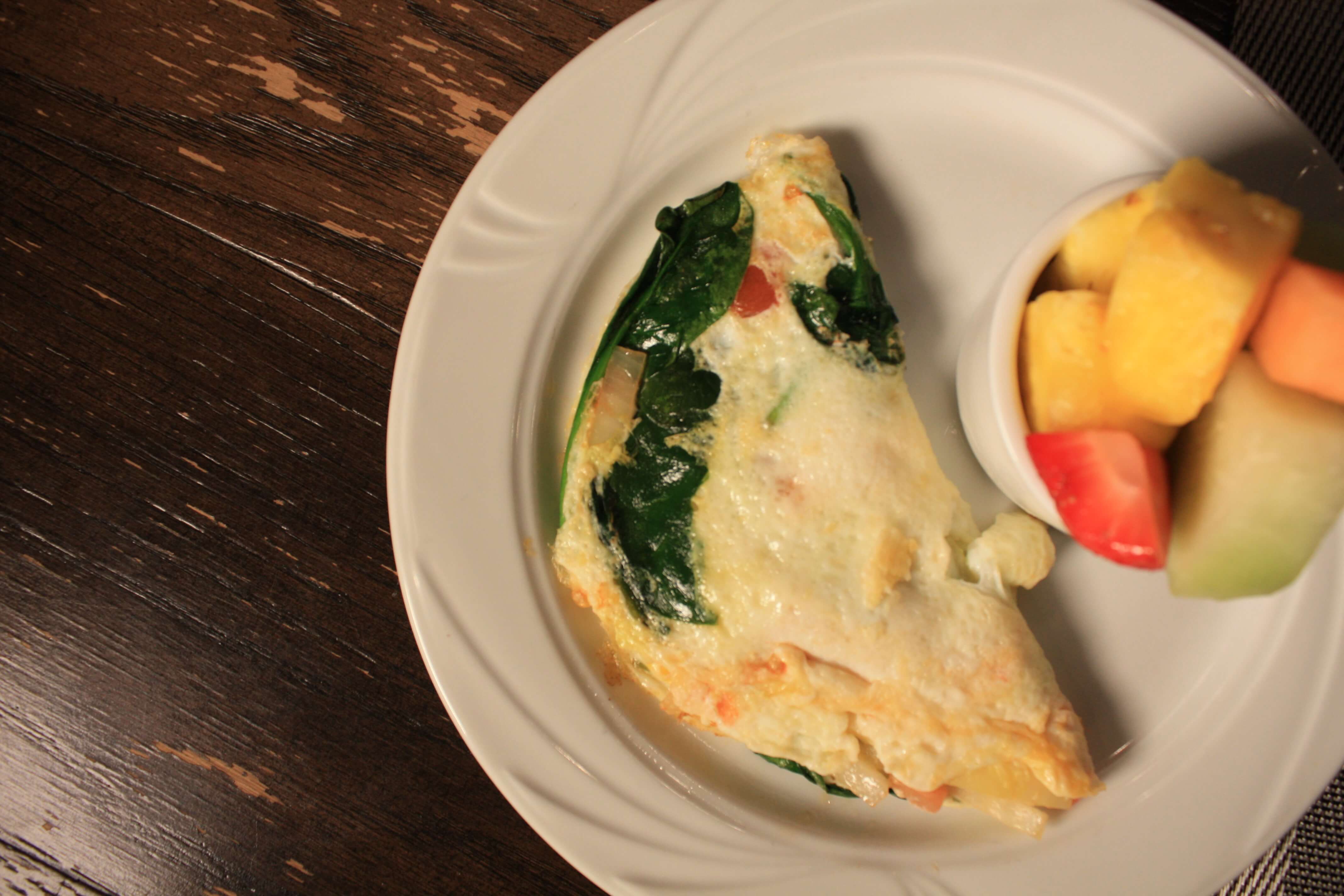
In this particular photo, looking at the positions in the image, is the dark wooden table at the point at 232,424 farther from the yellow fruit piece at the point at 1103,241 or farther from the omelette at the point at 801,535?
the yellow fruit piece at the point at 1103,241

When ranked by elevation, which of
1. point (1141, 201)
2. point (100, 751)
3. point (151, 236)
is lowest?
point (100, 751)

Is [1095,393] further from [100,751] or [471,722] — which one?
[100,751]

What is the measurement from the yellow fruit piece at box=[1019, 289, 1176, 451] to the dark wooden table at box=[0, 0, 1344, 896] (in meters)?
1.42

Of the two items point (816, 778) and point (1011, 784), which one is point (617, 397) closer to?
point (816, 778)

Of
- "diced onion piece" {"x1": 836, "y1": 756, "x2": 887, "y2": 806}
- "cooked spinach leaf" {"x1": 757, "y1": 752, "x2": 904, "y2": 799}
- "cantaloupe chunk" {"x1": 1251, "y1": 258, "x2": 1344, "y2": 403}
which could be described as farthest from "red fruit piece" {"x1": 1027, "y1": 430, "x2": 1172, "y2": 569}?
"cooked spinach leaf" {"x1": 757, "y1": 752, "x2": 904, "y2": 799}

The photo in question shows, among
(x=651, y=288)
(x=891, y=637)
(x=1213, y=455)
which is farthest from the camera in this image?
(x=651, y=288)

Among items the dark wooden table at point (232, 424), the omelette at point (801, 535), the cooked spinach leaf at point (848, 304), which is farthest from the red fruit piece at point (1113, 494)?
the dark wooden table at point (232, 424)

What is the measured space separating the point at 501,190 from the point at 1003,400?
121 cm

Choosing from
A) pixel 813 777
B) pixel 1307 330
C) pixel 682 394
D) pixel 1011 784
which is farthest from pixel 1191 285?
pixel 813 777

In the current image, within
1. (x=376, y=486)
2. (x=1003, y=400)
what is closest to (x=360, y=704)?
(x=376, y=486)

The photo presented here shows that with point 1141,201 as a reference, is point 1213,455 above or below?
Result: below

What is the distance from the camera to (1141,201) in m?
1.33

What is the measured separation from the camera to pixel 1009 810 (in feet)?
5.52

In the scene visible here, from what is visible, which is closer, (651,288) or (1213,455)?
(1213,455)
